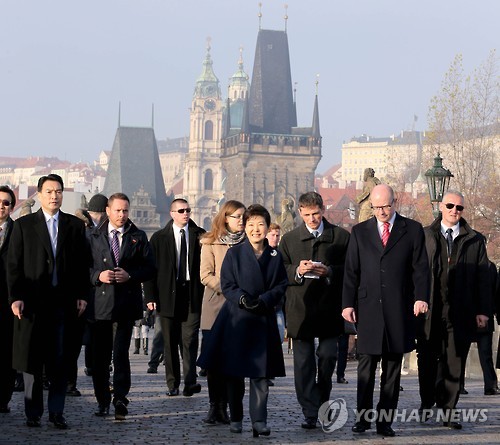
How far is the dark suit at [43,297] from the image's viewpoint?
1080 cm

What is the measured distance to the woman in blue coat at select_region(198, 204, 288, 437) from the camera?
408 inches

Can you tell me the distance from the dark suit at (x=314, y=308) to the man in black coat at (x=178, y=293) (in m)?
2.17

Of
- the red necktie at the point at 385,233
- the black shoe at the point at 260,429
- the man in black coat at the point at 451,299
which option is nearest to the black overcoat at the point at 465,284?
the man in black coat at the point at 451,299

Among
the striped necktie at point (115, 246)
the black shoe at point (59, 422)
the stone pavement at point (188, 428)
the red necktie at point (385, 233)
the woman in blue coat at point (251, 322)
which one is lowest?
the stone pavement at point (188, 428)

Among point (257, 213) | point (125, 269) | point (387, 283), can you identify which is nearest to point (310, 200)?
point (257, 213)

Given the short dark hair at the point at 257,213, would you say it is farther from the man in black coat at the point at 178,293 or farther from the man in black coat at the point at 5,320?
the man in black coat at the point at 178,293

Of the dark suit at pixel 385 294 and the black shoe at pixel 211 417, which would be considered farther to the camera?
the black shoe at pixel 211 417

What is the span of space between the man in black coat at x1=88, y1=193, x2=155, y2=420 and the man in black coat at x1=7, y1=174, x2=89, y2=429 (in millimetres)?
479

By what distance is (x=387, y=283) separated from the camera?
416 inches

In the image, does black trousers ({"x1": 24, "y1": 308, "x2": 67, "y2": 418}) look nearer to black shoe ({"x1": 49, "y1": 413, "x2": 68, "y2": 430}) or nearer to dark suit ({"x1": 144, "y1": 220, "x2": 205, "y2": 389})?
black shoe ({"x1": 49, "y1": 413, "x2": 68, "y2": 430})

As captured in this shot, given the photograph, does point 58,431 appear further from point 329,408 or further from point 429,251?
point 429,251

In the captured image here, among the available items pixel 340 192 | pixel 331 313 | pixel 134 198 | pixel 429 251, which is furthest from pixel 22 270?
pixel 340 192

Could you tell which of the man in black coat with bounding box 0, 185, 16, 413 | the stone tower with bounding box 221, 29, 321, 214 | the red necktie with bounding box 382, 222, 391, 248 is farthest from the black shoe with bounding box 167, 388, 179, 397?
the stone tower with bounding box 221, 29, 321, 214

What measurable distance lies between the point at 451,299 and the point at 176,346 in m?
3.07
